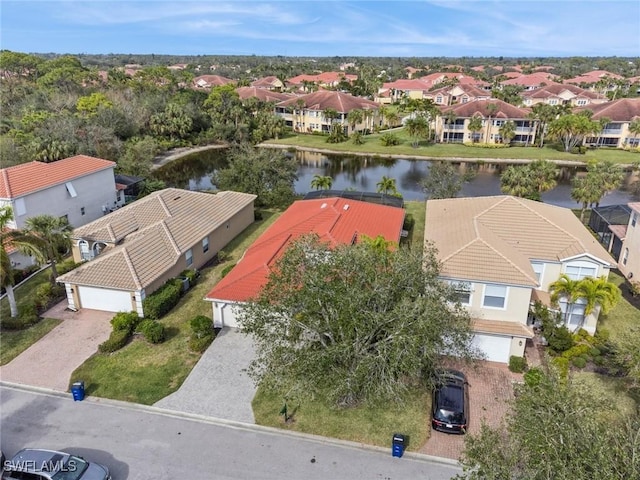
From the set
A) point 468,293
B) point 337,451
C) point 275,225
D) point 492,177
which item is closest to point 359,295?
point 337,451

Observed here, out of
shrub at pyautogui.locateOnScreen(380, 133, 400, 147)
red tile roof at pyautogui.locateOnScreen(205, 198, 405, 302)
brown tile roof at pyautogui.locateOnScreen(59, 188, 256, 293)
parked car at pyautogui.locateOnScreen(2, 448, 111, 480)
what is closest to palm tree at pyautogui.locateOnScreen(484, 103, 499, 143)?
shrub at pyautogui.locateOnScreen(380, 133, 400, 147)

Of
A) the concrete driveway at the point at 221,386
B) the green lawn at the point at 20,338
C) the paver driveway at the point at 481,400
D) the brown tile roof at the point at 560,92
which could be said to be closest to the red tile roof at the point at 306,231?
the concrete driveway at the point at 221,386

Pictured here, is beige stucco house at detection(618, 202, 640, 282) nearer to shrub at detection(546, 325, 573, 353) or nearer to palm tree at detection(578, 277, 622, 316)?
palm tree at detection(578, 277, 622, 316)

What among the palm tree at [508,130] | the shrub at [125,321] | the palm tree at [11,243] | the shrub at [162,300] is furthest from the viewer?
the palm tree at [508,130]

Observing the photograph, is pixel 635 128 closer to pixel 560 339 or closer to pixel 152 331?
pixel 560 339

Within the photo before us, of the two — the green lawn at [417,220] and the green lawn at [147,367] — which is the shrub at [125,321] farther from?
the green lawn at [417,220]

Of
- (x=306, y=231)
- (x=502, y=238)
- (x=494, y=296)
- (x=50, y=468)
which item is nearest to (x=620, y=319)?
(x=502, y=238)
